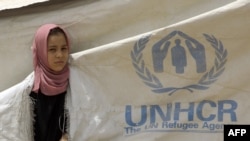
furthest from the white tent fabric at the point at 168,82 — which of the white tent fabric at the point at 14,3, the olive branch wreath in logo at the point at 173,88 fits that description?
the white tent fabric at the point at 14,3

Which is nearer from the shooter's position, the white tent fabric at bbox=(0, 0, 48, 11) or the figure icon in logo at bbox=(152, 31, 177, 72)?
the figure icon in logo at bbox=(152, 31, 177, 72)

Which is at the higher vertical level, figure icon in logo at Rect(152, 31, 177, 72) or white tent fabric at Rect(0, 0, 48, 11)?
white tent fabric at Rect(0, 0, 48, 11)

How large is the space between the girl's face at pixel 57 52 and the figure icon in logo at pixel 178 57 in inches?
15.5

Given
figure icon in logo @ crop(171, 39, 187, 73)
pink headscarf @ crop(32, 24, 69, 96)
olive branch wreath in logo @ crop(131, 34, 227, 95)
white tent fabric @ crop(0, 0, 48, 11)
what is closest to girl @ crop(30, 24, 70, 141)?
pink headscarf @ crop(32, 24, 69, 96)

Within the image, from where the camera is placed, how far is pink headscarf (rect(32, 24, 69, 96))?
1.71 m

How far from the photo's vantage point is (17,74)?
185 centimetres

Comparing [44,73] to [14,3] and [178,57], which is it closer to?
[14,3]

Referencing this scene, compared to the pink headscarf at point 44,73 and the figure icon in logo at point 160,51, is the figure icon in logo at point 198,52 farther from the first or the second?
the pink headscarf at point 44,73

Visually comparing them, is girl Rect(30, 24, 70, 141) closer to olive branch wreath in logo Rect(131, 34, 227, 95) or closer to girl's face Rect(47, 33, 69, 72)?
girl's face Rect(47, 33, 69, 72)

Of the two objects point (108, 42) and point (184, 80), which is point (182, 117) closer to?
point (184, 80)

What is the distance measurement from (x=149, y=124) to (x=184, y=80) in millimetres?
205

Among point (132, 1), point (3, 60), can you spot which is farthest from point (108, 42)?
point (3, 60)

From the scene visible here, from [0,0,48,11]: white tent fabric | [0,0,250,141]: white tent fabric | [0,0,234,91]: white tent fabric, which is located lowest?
[0,0,250,141]: white tent fabric

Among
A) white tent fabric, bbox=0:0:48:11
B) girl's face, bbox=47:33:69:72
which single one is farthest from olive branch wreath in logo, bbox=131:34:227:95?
white tent fabric, bbox=0:0:48:11
